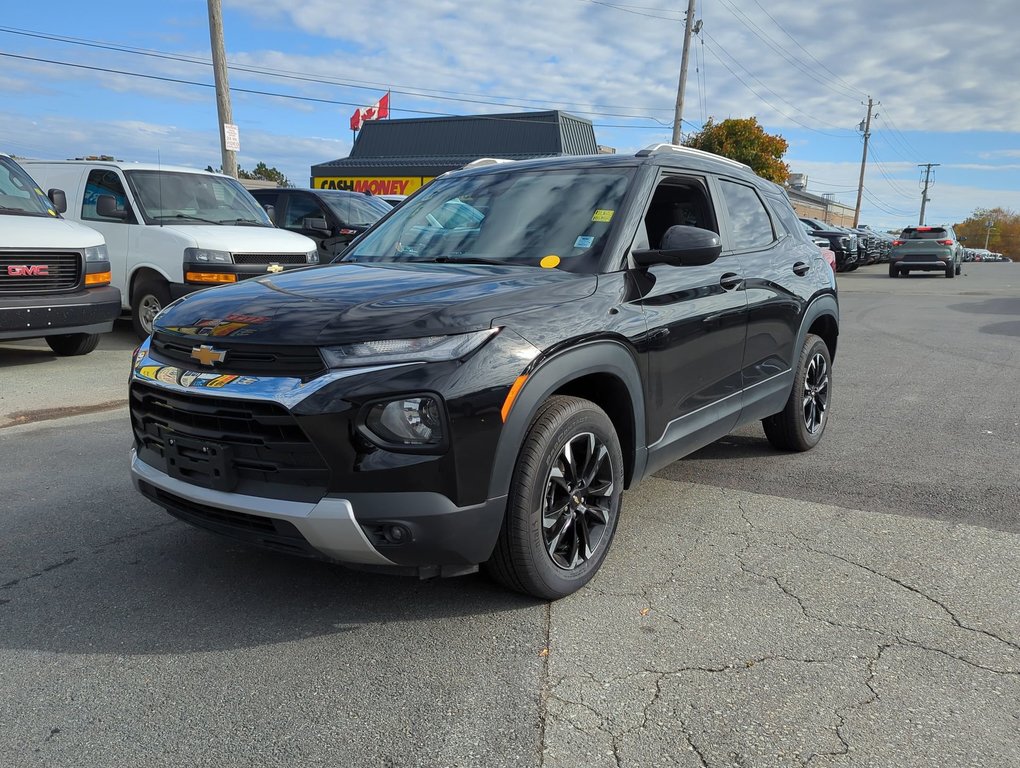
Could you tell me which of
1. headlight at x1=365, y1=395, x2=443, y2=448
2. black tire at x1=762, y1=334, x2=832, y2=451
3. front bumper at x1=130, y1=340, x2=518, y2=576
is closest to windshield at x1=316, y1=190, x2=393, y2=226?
black tire at x1=762, y1=334, x2=832, y2=451

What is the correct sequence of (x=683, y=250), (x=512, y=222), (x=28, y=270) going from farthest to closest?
(x=28, y=270) < (x=512, y=222) < (x=683, y=250)

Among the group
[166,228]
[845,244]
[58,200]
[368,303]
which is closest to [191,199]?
[166,228]

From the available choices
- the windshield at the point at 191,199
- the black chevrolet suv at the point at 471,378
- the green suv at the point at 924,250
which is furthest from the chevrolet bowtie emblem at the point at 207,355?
the green suv at the point at 924,250

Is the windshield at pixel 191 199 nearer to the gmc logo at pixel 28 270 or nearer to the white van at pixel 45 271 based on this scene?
the white van at pixel 45 271

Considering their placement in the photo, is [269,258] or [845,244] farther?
[845,244]

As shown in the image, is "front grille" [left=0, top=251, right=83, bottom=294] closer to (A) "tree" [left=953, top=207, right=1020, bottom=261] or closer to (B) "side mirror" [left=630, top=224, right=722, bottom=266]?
(B) "side mirror" [left=630, top=224, right=722, bottom=266]

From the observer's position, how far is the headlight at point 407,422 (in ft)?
8.98

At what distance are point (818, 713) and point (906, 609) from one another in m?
0.97

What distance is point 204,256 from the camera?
877cm

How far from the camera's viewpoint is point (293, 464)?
2809 mm

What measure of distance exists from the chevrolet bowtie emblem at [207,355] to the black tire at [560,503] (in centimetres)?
113

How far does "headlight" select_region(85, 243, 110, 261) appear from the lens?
315 inches

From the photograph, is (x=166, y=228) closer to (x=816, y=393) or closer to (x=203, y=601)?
(x=203, y=601)

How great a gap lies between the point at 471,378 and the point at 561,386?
0.51 m
